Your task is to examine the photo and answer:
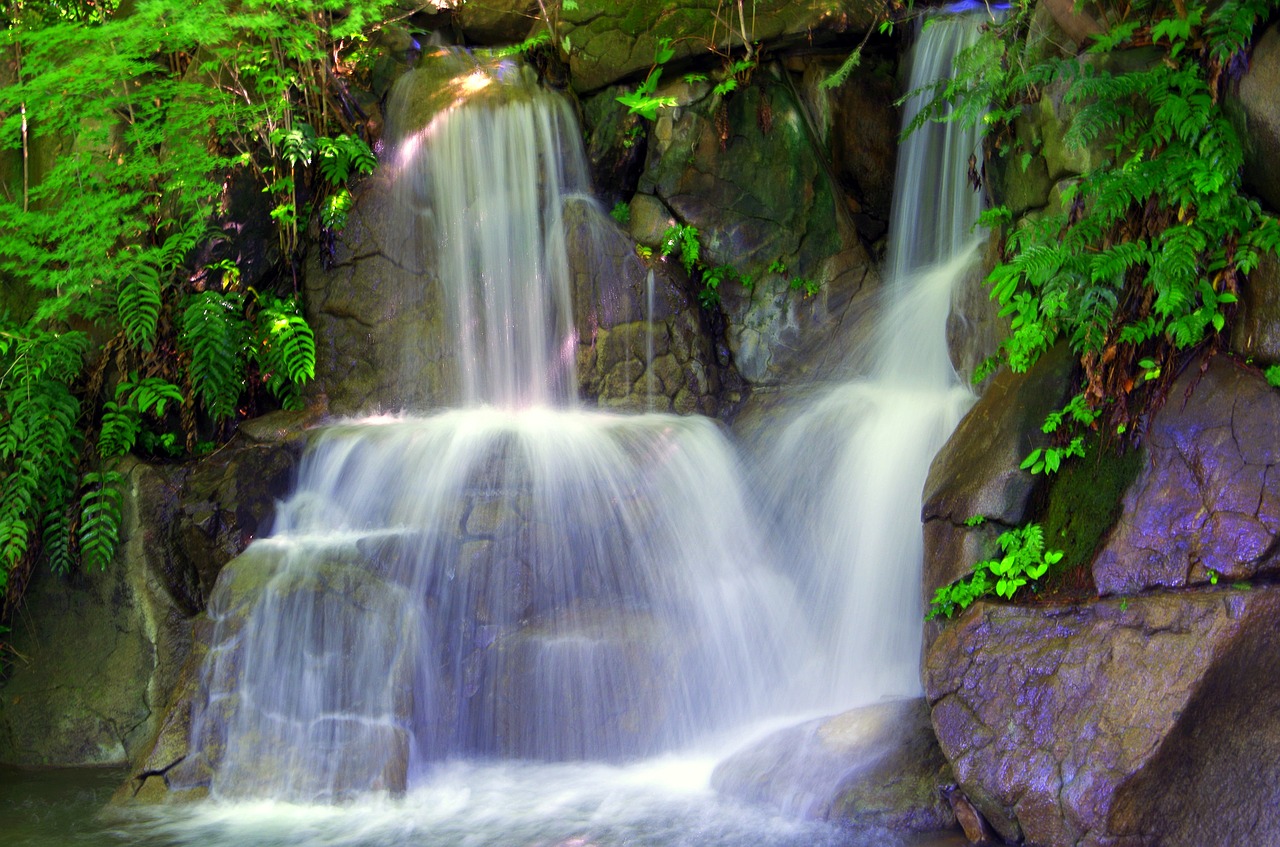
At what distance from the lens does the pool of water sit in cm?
486

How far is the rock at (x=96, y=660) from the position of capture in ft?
21.6

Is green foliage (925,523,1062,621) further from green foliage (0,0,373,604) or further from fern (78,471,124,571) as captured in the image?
fern (78,471,124,571)

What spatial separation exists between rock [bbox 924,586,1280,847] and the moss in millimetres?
234

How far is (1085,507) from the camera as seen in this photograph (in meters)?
4.92

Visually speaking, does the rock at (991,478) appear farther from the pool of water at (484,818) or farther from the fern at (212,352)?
the fern at (212,352)

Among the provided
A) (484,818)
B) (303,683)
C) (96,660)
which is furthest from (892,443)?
(96,660)

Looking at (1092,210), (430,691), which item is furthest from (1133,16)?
(430,691)

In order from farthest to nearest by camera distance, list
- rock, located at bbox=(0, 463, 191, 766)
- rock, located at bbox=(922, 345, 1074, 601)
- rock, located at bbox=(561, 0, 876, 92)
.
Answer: rock, located at bbox=(561, 0, 876, 92)
rock, located at bbox=(0, 463, 191, 766)
rock, located at bbox=(922, 345, 1074, 601)

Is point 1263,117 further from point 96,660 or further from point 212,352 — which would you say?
point 96,660

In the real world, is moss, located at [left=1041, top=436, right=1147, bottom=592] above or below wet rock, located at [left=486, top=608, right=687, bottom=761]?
above

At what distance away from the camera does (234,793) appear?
560cm

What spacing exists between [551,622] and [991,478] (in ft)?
8.85

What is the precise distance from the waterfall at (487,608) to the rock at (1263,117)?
3489 mm

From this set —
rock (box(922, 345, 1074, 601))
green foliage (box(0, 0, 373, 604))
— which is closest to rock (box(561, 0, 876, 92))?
green foliage (box(0, 0, 373, 604))
